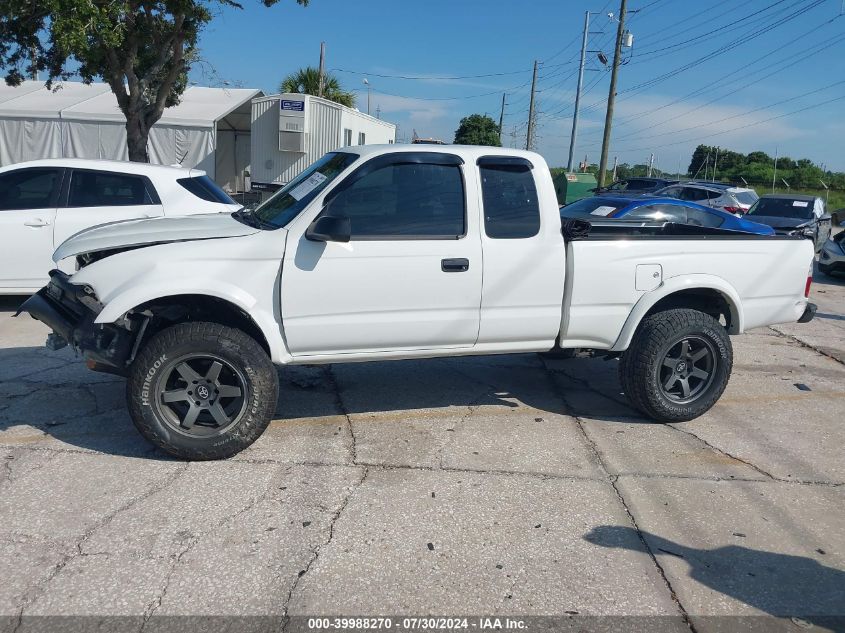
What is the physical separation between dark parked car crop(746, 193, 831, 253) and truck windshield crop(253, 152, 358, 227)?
14.5 m

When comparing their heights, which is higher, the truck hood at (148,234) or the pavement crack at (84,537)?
the truck hood at (148,234)

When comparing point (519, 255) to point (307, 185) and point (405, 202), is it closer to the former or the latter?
point (405, 202)

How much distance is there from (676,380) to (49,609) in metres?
4.36

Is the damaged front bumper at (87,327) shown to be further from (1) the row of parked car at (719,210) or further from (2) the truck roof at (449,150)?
(1) the row of parked car at (719,210)

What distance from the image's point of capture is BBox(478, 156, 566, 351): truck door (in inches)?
192

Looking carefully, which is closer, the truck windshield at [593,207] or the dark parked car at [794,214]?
the truck windshield at [593,207]

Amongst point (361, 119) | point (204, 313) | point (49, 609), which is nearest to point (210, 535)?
point (49, 609)

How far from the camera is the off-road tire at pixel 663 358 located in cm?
529

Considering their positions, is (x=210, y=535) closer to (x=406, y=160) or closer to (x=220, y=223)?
(x=220, y=223)

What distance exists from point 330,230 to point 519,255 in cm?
135

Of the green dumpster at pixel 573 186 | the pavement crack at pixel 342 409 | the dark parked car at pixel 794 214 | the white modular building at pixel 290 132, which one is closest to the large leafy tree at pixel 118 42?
the white modular building at pixel 290 132

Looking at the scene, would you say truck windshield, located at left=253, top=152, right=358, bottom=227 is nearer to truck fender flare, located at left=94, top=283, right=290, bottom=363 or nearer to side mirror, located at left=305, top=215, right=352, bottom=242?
side mirror, located at left=305, top=215, right=352, bottom=242

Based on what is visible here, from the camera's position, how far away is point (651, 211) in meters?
12.2

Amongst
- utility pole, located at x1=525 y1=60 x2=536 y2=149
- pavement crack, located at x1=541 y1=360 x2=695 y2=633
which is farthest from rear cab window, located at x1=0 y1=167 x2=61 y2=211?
utility pole, located at x1=525 y1=60 x2=536 y2=149
